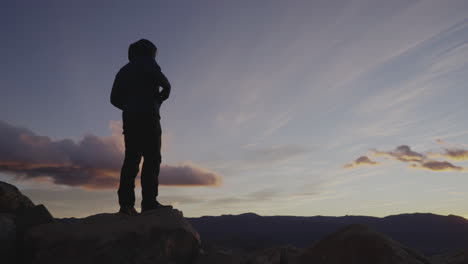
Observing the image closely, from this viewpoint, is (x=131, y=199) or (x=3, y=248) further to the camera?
(x=131, y=199)

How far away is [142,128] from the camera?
249 inches

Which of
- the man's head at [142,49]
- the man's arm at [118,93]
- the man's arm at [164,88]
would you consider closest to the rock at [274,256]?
the man's arm at [164,88]

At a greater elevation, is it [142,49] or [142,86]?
[142,49]

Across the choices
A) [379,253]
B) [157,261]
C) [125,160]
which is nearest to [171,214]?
[157,261]

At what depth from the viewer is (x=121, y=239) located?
15.8 feet

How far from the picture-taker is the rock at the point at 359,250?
438 cm

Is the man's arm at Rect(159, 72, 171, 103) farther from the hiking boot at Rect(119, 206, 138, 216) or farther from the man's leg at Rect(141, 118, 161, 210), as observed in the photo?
the hiking boot at Rect(119, 206, 138, 216)

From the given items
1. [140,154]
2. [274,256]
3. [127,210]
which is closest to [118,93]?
[140,154]

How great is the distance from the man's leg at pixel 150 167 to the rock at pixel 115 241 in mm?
841

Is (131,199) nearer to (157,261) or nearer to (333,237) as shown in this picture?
(157,261)

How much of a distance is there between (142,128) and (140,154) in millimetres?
530

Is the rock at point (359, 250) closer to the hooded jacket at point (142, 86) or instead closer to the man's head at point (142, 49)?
the hooded jacket at point (142, 86)

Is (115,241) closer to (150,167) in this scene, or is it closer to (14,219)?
(150,167)

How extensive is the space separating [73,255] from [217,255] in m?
2.03
